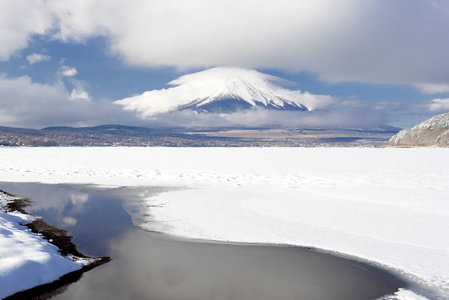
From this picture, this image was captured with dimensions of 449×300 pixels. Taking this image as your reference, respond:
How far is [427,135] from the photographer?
5853 centimetres

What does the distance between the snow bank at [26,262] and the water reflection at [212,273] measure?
705 mm

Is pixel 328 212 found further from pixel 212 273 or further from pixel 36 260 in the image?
pixel 36 260

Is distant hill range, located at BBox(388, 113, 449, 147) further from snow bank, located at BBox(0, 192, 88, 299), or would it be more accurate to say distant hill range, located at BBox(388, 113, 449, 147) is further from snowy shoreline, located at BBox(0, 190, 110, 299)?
snow bank, located at BBox(0, 192, 88, 299)

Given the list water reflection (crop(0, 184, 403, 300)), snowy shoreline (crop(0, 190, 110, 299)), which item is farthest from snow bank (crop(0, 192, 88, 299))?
water reflection (crop(0, 184, 403, 300))

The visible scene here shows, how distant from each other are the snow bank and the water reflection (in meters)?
0.71

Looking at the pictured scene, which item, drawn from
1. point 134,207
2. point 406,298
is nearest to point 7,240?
point 134,207

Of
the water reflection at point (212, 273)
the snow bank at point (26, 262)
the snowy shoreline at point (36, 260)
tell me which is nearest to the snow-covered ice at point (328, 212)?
the water reflection at point (212, 273)

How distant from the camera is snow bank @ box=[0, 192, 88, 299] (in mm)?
6402

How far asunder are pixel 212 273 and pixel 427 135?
2463 inches

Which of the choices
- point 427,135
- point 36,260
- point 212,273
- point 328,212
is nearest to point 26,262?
point 36,260

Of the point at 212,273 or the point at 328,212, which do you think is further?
the point at 328,212

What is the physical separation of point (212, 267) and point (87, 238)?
433 centimetres

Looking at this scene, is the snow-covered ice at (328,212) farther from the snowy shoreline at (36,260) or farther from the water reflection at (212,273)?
the snowy shoreline at (36,260)

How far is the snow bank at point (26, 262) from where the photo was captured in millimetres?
6402
